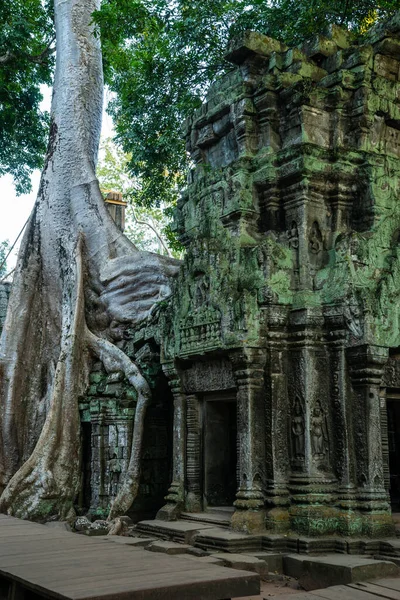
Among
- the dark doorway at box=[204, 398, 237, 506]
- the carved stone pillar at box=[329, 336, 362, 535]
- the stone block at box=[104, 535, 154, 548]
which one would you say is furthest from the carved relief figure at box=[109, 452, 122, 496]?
the carved stone pillar at box=[329, 336, 362, 535]

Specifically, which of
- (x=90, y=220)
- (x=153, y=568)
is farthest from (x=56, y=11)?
(x=153, y=568)

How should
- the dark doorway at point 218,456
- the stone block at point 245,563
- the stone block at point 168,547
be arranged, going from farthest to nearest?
the dark doorway at point 218,456 → the stone block at point 168,547 → the stone block at point 245,563

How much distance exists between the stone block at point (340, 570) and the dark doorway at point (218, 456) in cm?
190

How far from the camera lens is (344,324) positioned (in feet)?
20.7

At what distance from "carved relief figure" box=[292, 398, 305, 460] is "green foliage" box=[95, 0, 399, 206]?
608cm

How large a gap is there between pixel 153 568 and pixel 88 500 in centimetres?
503

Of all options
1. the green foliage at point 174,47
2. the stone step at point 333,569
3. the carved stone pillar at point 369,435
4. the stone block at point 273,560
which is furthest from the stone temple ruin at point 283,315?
the green foliage at point 174,47

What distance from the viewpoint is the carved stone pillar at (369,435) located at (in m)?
5.97

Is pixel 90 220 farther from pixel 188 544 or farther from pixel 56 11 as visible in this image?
pixel 188 544

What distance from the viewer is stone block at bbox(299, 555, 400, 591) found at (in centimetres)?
491

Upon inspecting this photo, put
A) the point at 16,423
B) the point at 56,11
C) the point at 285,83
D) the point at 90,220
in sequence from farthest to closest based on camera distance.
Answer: the point at 56,11 < the point at 90,220 < the point at 16,423 < the point at 285,83

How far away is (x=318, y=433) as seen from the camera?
6.22 m

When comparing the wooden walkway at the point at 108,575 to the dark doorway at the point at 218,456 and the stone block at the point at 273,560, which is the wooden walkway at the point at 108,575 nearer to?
the stone block at the point at 273,560

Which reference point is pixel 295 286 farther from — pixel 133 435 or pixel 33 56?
pixel 33 56
